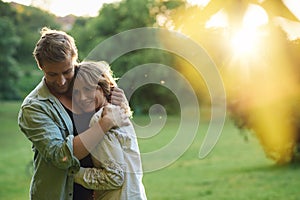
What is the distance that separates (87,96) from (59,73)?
0.10 metres

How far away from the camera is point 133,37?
4664 millimetres

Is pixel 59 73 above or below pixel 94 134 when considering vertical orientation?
above

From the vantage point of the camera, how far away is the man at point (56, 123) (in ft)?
5.08

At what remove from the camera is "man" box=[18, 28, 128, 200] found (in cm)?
155

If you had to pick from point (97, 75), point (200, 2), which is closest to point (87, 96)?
point (97, 75)

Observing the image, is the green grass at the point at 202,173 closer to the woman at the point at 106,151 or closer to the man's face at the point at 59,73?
the woman at the point at 106,151

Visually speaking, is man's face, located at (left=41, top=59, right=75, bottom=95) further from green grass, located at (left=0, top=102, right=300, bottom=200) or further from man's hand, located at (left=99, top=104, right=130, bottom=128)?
green grass, located at (left=0, top=102, right=300, bottom=200)

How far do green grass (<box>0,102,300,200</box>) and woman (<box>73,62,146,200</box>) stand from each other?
325 cm

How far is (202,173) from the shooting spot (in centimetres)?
686

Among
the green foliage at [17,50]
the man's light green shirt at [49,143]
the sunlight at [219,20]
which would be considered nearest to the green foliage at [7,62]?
the green foliage at [17,50]

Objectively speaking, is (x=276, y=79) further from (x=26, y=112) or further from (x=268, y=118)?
(x=26, y=112)

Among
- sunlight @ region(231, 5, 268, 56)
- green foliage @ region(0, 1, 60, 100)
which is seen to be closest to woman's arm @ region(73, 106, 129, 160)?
sunlight @ region(231, 5, 268, 56)

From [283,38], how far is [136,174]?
2.09 meters

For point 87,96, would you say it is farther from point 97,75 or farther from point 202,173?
point 202,173
